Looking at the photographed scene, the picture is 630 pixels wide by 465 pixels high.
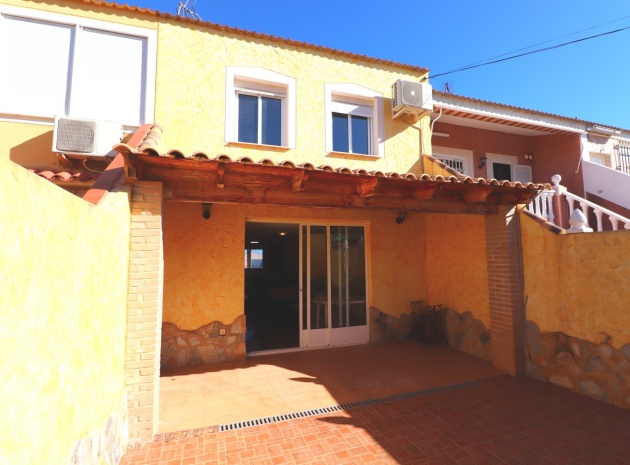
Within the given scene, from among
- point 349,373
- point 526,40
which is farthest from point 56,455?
point 526,40

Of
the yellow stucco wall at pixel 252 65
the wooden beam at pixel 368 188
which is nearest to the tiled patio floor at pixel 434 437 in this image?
the wooden beam at pixel 368 188

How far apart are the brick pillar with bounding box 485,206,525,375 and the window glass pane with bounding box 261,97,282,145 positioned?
5162 millimetres

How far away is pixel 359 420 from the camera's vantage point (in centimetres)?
445

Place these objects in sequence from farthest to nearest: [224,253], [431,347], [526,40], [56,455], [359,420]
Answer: [526,40], [431,347], [224,253], [359,420], [56,455]

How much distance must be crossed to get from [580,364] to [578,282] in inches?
53.4

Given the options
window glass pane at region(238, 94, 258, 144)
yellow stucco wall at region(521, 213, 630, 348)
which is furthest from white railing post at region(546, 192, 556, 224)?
window glass pane at region(238, 94, 258, 144)

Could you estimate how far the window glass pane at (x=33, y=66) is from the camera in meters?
5.93

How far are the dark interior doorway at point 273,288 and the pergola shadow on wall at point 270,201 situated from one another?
11.3 feet

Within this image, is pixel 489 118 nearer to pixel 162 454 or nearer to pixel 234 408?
pixel 234 408

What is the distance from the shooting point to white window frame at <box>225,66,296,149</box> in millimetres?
7051

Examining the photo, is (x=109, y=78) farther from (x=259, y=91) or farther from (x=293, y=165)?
(x=293, y=165)

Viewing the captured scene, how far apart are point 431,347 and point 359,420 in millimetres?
3983

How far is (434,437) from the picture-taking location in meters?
4.04

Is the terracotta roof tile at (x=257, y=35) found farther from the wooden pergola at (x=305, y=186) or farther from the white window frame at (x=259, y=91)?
the wooden pergola at (x=305, y=186)
